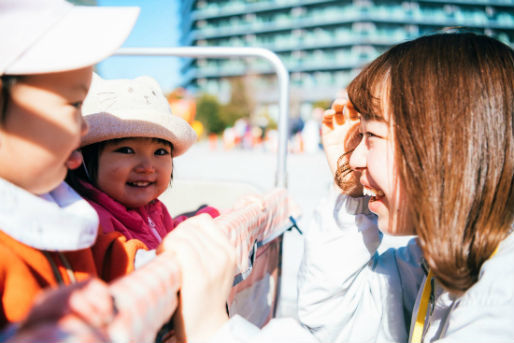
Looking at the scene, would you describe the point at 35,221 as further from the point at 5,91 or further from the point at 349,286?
the point at 349,286

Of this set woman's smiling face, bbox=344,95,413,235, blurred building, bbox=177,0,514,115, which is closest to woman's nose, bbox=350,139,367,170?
woman's smiling face, bbox=344,95,413,235

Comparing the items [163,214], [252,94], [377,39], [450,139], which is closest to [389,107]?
[450,139]

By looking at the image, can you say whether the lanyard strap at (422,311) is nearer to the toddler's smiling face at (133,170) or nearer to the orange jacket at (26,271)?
the orange jacket at (26,271)

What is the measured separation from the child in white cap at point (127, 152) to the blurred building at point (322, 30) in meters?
33.1

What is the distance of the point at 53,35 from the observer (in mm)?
523

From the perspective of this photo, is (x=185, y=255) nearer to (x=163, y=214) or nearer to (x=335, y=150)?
(x=335, y=150)

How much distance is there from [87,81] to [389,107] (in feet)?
2.01

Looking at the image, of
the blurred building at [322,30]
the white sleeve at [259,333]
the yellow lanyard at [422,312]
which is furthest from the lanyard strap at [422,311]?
the blurred building at [322,30]

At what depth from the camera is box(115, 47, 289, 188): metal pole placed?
1.43 m

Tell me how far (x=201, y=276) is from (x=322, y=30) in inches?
1648

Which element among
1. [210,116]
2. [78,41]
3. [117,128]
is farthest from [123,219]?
[210,116]

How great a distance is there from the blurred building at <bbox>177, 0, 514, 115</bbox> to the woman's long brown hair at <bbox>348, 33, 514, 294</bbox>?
110ft

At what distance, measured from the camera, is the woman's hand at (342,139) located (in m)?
1.11

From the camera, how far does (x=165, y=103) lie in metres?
1.31
